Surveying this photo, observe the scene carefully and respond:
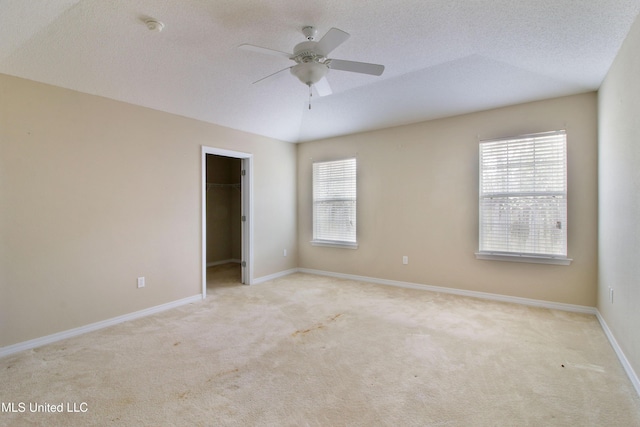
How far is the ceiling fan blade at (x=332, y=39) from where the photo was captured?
2004 millimetres

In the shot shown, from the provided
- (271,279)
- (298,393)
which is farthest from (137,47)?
(271,279)

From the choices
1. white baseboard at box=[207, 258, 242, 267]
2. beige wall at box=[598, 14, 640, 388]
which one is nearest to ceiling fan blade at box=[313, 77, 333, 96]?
beige wall at box=[598, 14, 640, 388]

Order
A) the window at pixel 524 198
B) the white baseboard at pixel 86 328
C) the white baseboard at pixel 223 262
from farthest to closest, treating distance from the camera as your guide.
Answer: the white baseboard at pixel 223 262
the window at pixel 524 198
the white baseboard at pixel 86 328

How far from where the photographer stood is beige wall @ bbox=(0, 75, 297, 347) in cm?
274

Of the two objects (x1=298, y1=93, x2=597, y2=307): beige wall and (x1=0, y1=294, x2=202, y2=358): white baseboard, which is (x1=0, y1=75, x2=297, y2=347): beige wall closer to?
(x1=0, y1=294, x2=202, y2=358): white baseboard

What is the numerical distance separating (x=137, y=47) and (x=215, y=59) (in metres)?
0.67

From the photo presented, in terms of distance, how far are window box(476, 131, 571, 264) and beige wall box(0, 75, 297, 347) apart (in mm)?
3815

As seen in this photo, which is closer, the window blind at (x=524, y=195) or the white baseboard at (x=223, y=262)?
the window blind at (x=524, y=195)

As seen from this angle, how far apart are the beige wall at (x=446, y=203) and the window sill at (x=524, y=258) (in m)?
0.08

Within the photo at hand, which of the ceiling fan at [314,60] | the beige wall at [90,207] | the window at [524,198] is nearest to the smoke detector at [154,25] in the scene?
the ceiling fan at [314,60]

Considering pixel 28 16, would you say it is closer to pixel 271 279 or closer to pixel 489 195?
pixel 271 279

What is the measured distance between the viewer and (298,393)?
209 centimetres

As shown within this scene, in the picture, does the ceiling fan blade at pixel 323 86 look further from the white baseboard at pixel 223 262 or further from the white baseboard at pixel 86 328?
the white baseboard at pixel 223 262

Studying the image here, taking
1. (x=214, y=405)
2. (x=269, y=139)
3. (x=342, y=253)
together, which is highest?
(x=269, y=139)
